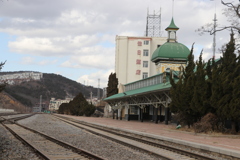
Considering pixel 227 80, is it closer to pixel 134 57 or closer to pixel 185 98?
pixel 185 98

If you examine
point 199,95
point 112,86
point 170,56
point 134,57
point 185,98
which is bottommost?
point 185,98

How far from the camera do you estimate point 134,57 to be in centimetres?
8031

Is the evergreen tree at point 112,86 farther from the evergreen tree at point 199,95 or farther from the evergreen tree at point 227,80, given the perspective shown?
the evergreen tree at point 227,80

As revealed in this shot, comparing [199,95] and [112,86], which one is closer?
[199,95]

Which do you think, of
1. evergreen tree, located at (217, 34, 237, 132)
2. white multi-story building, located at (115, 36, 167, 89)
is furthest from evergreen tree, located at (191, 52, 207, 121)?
white multi-story building, located at (115, 36, 167, 89)

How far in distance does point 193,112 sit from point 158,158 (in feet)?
41.4

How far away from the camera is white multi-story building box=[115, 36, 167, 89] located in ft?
260

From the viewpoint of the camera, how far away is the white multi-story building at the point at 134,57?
79.3 m

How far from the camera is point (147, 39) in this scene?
80.8 metres

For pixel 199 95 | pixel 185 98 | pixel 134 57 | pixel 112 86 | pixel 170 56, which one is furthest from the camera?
pixel 134 57

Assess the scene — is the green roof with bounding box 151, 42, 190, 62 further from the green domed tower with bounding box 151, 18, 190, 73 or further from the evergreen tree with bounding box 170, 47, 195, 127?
the evergreen tree with bounding box 170, 47, 195, 127

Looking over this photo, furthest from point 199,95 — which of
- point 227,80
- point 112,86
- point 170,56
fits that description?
point 112,86

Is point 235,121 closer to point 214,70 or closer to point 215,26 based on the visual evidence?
point 214,70

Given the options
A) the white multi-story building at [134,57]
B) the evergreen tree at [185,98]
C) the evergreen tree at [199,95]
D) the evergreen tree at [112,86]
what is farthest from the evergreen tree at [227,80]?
the white multi-story building at [134,57]
